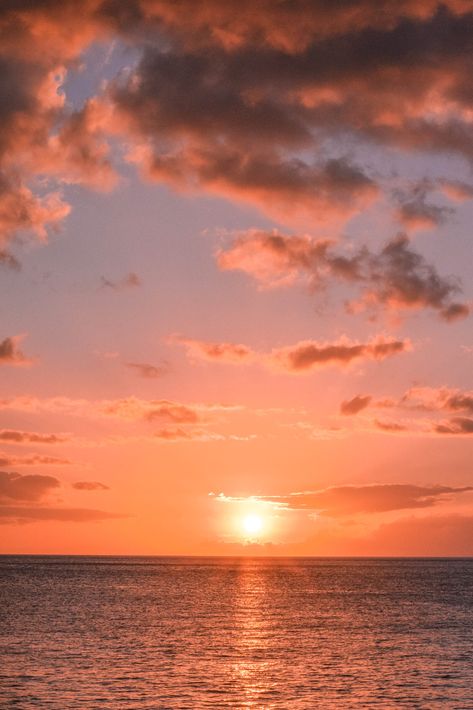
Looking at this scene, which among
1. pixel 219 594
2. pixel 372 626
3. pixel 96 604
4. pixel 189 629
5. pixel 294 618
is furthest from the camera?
pixel 219 594

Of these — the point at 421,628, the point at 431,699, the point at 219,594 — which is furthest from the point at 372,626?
the point at 219,594

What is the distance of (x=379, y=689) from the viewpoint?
180 ft

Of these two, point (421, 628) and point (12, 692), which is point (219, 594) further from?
point (12, 692)

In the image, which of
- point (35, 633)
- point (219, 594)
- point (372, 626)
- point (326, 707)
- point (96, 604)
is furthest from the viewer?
point (219, 594)

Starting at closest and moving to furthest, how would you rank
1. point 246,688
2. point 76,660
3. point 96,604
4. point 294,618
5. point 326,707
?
1. point 326,707
2. point 246,688
3. point 76,660
4. point 294,618
5. point 96,604

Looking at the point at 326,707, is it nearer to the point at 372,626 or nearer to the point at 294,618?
the point at 372,626

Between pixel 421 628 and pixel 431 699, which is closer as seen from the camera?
pixel 431 699

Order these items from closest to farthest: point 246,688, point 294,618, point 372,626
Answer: point 246,688 < point 372,626 < point 294,618

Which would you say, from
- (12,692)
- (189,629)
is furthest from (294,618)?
(12,692)

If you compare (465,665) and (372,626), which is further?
(372,626)

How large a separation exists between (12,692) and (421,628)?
179ft

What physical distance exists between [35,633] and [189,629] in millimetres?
15883

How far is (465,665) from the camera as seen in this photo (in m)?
65.3

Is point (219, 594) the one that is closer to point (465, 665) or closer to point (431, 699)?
point (465, 665)
